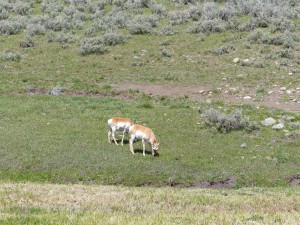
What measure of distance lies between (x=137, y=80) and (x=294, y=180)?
1401cm

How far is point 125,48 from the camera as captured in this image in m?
34.2

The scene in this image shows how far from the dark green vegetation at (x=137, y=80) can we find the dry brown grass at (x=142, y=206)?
10.6ft

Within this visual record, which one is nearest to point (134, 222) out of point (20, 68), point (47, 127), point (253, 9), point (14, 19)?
point (47, 127)

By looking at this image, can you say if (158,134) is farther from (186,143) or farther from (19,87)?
(19,87)

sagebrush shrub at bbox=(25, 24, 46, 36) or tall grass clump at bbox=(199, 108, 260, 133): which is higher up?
tall grass clump at bbox=(199, 108, 260, 133)

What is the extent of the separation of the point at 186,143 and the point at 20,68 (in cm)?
1610

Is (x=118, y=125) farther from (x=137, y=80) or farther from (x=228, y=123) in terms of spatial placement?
(x=137, y=80)

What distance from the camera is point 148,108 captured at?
2377cm

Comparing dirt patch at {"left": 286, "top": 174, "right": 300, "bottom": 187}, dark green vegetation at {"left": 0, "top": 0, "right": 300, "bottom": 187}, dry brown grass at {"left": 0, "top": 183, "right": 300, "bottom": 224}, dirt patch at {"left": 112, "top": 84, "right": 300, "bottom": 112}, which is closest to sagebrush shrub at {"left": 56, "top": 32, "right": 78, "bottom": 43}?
dark green vegetation at {"left": 0, "top": 0, "right": 300, "bottom": 187}

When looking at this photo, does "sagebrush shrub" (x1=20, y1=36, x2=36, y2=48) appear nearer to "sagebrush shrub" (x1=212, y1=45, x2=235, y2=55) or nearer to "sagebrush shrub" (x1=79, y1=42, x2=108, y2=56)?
"sagebrush shrub" (x1=79, y1=42, x2=108, y2=56)

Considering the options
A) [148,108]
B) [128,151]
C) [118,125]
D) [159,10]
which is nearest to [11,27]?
[159,10]

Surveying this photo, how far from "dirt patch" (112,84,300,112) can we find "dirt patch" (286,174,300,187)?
6978 millimetres

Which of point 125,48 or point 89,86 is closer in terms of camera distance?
point 89,86

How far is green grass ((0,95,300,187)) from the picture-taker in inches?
630
